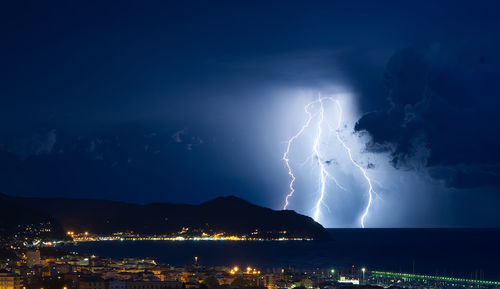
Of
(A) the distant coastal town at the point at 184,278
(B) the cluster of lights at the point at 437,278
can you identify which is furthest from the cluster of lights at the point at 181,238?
(B) the cluster of lights at the point at 437,278

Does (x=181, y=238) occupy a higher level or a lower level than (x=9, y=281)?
higher

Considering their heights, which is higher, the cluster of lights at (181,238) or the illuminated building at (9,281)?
the cluster of lights at (181,238)

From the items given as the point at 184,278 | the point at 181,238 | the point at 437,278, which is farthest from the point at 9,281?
the point at 181,238

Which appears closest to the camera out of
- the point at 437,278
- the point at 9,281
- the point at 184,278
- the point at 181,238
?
the point at 9,281

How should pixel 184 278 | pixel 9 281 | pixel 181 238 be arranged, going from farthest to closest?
Result: 1. pixel 181 238
2. pixel 184 278
3. pixel 9 281

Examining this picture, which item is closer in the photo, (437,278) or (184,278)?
(184,278)

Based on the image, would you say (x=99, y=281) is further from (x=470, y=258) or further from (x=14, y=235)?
(x=14, y=235)

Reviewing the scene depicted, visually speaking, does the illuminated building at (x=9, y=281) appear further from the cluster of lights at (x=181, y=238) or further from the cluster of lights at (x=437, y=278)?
the cluster of lights at (x=181, y=238)

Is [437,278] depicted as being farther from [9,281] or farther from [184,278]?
[9,281]

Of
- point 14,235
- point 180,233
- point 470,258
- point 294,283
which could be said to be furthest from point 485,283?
point 180,233
